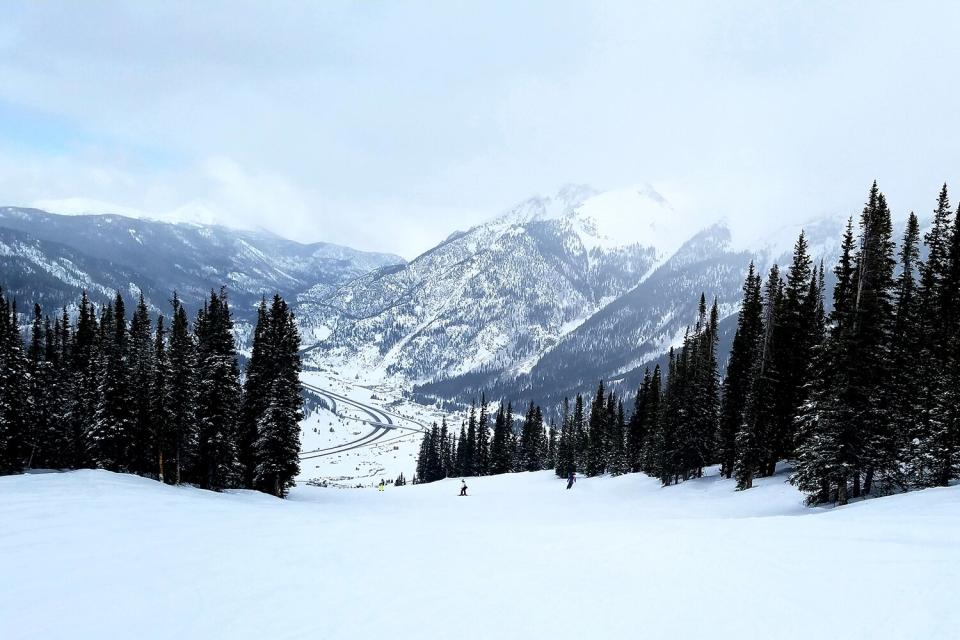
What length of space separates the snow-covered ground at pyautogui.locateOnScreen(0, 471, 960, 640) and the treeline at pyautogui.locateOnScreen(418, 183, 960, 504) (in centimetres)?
873

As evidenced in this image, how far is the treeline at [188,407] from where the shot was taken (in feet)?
122

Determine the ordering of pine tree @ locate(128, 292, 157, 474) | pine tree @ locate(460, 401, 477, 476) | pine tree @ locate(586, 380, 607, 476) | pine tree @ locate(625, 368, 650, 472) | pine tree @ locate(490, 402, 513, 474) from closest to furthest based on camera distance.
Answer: pine tree @ locate(128, 292, 157, 474), pine tree @ locate(625, 368, 650, 472), pine tree @ locate(586, 380, 607, 476), pine tree @ locate(490, 402, 513, 474), pine tree @ locate(460, 401, 477, 476)

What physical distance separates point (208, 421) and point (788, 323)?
44.7m

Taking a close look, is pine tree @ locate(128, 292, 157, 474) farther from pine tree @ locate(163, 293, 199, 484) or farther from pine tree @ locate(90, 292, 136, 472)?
pine tree @ locate(163, 293, 199, 484)

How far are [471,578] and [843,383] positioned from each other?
73.8 ft

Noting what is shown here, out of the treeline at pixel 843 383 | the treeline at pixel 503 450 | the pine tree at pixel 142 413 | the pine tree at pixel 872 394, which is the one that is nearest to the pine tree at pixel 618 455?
the treeline at pixel 843 383

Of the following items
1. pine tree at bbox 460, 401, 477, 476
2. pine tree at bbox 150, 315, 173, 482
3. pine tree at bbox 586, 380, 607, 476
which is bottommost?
pine tree at bbox 460, 401, 477, 476

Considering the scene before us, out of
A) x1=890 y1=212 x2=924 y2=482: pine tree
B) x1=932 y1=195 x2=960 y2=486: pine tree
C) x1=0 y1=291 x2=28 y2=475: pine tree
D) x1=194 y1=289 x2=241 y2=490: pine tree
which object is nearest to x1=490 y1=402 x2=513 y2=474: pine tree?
x1=194 y1=289 x2=241 y2=490: pine tree

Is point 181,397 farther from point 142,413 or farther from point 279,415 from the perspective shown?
point 279,415

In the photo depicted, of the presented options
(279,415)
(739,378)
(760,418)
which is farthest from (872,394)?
(279,415)

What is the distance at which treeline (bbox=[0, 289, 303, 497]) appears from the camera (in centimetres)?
3722

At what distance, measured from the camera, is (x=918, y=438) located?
26.4 m

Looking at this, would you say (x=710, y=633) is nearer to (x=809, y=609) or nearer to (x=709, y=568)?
(x=809, y=609)

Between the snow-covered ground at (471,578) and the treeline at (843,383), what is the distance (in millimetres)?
8733
